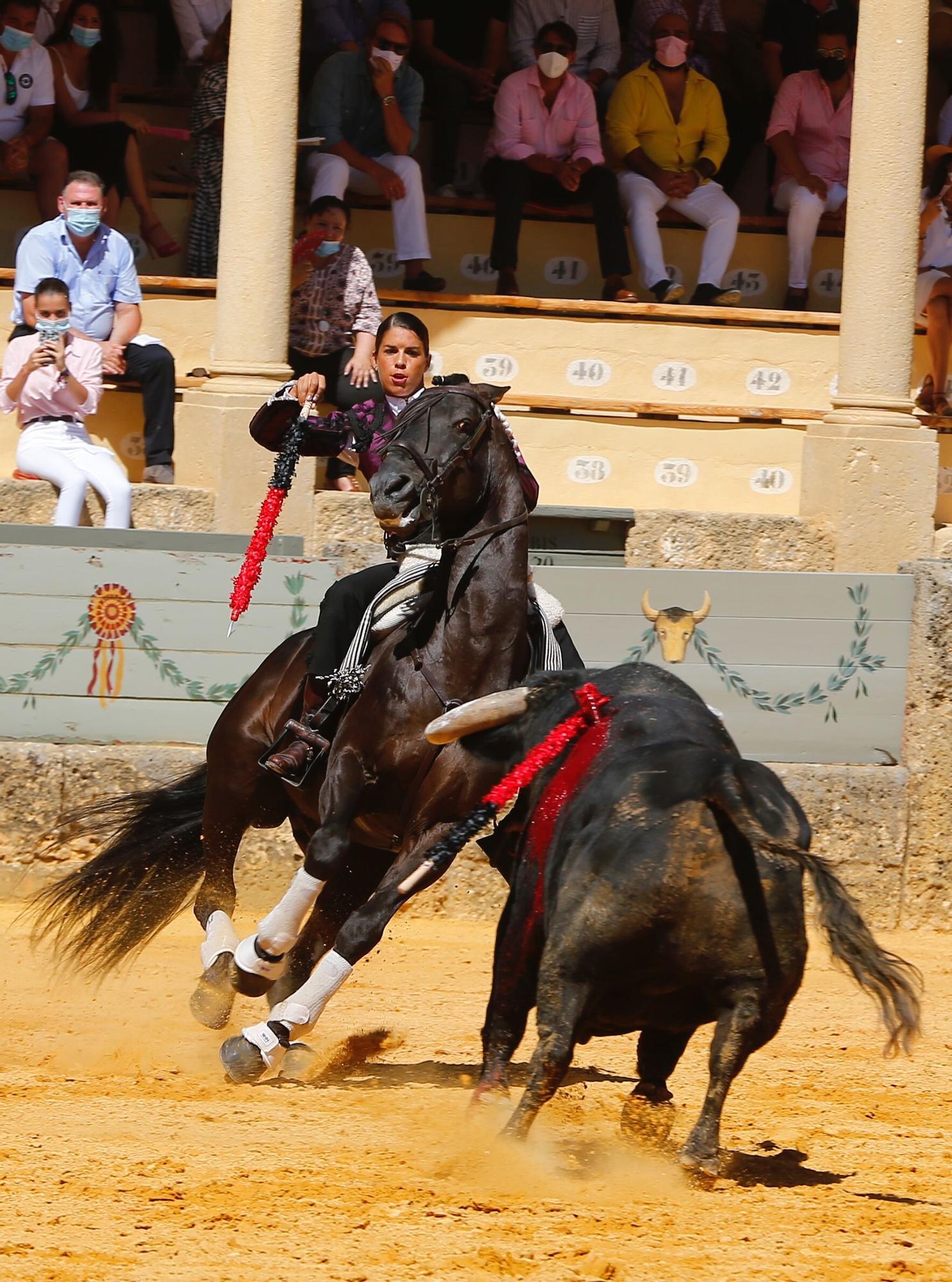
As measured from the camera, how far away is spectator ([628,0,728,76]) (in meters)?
12.8

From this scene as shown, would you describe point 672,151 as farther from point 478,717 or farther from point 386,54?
point 478,717

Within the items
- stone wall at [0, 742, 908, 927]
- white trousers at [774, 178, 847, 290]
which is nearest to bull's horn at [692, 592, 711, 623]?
stone wall at [0, 742, 908, 927]

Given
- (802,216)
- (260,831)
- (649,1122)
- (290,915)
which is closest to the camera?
(649,1122)

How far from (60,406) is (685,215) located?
4.92 meters

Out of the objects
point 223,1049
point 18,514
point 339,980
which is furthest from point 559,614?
point 18,514

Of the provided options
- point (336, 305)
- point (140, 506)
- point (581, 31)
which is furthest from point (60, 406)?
point (581, 31)

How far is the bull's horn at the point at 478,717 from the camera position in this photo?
4637 millimetres

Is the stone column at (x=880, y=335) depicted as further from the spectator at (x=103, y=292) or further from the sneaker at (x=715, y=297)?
the spectator at (x=103, y=292)

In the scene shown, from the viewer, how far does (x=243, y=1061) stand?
5.34 meters

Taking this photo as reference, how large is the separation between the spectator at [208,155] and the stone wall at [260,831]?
406 cm

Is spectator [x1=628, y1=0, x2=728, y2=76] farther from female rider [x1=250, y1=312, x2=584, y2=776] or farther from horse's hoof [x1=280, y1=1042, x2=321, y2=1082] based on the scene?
horse's hoof [x1=280, y1=1042, x2=321, y2=1082]

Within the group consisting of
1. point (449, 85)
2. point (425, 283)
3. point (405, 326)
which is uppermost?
point (449, 85)

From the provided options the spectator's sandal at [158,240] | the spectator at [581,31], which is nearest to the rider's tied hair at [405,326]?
the spectator's sandal at [158,240]

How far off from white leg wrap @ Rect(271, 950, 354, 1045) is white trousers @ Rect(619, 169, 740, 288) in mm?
7750
